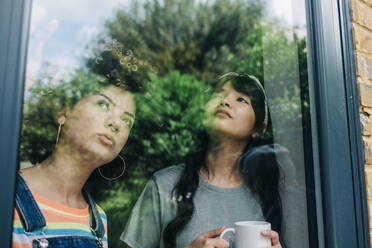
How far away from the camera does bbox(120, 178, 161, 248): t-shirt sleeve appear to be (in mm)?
940

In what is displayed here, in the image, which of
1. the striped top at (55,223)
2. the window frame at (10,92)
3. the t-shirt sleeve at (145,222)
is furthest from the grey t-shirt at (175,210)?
the window frame at (10,92)

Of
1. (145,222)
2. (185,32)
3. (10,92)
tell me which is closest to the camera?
(10,92)

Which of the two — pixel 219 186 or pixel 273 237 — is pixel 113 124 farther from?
pixel 273 237

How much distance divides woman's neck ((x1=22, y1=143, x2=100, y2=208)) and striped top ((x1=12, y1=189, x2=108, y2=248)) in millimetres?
16

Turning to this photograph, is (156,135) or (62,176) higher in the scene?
(156,135)

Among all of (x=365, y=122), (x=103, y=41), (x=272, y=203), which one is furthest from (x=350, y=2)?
(x=103, y=41)

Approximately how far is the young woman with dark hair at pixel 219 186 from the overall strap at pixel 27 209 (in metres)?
0.27

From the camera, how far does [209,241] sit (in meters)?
0.95

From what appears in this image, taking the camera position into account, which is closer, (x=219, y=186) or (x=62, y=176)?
(x=62, y=176)

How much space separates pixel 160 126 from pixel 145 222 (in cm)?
30

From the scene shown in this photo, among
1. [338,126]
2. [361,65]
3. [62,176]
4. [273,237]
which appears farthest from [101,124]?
[361,65]

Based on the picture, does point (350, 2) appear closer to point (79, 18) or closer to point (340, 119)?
point (340, 119)

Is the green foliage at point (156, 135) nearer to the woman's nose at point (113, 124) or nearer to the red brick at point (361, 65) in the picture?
the woman's nose at point (113, 124)

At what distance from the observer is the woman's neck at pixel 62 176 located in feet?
2.52
